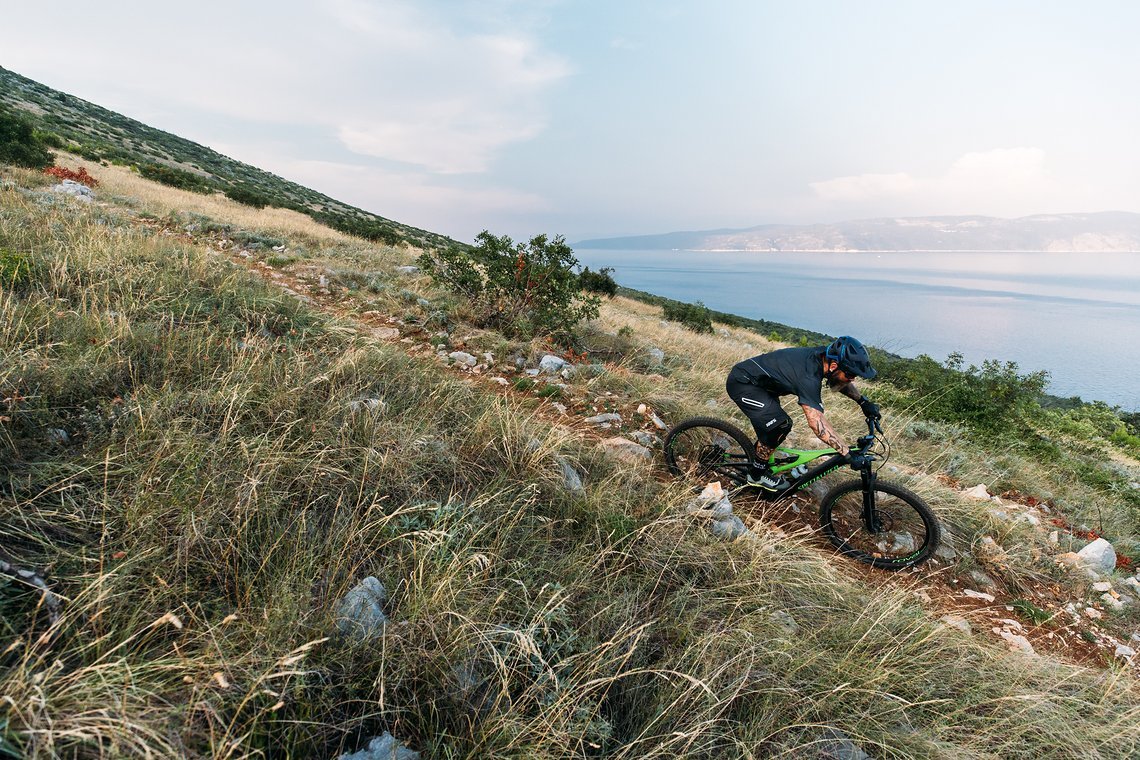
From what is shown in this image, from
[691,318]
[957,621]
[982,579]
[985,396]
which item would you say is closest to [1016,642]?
[957,621]

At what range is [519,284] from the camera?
871cm

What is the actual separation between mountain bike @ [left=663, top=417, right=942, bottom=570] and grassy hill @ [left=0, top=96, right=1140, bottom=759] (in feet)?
0.92

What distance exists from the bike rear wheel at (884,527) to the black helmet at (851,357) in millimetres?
1089

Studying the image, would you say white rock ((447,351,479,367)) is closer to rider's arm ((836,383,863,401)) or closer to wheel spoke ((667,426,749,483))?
wheel spoke ((667,426,749,483))

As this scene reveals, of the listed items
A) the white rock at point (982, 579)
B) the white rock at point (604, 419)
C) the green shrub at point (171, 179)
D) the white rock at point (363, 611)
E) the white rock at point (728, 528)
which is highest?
the green shrub at point (171, 179)

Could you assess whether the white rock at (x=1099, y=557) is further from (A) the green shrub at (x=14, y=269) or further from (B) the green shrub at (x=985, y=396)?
(A) the green shrub at (x=14, y=269)

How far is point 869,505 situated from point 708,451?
164 centimetres

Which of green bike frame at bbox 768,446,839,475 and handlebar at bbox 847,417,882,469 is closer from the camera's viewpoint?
handlebar at bbox 847,417,882,469

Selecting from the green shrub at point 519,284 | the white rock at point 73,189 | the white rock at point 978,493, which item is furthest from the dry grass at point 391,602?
the white rock at point 73,189

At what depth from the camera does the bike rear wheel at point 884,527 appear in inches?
173

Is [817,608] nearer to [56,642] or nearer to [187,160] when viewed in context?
[56,642]

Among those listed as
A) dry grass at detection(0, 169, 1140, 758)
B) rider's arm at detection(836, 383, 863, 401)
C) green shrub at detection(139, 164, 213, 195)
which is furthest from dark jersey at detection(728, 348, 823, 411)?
green shrub at detection(139, 164, 213, 195)

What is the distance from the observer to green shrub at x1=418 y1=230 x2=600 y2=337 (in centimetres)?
852

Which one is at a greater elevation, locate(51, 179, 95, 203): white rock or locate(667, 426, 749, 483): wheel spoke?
locate(51, 179, 95, 203): white rock
